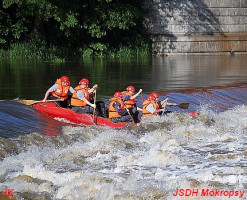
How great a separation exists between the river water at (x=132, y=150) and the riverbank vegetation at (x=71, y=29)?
9947 mm

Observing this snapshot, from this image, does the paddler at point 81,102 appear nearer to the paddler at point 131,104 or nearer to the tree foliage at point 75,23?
the paddler at point 131,104

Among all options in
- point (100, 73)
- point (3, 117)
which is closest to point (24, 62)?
point (100, 73)

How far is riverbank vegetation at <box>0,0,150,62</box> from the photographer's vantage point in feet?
108

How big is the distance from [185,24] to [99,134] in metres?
23.3

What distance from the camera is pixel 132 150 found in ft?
44.4

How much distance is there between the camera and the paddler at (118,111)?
53.0 feet

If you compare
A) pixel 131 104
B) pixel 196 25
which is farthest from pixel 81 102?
pixel 196 25

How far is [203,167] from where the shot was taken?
39.9 feet

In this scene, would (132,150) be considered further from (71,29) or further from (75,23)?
(71,29)

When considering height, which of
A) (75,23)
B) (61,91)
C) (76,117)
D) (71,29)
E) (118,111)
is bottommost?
(76,117)

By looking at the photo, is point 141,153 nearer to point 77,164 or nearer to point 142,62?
point 77,164

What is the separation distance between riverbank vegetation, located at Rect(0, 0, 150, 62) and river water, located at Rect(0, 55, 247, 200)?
9947 millimetres

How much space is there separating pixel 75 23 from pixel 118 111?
56.8ft

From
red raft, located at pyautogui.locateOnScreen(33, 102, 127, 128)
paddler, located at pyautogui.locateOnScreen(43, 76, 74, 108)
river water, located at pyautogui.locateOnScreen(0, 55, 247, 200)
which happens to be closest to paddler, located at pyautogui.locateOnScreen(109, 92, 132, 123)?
red raft, located at pyautogui.locateOnScreen(33, 102, 127, 128)
